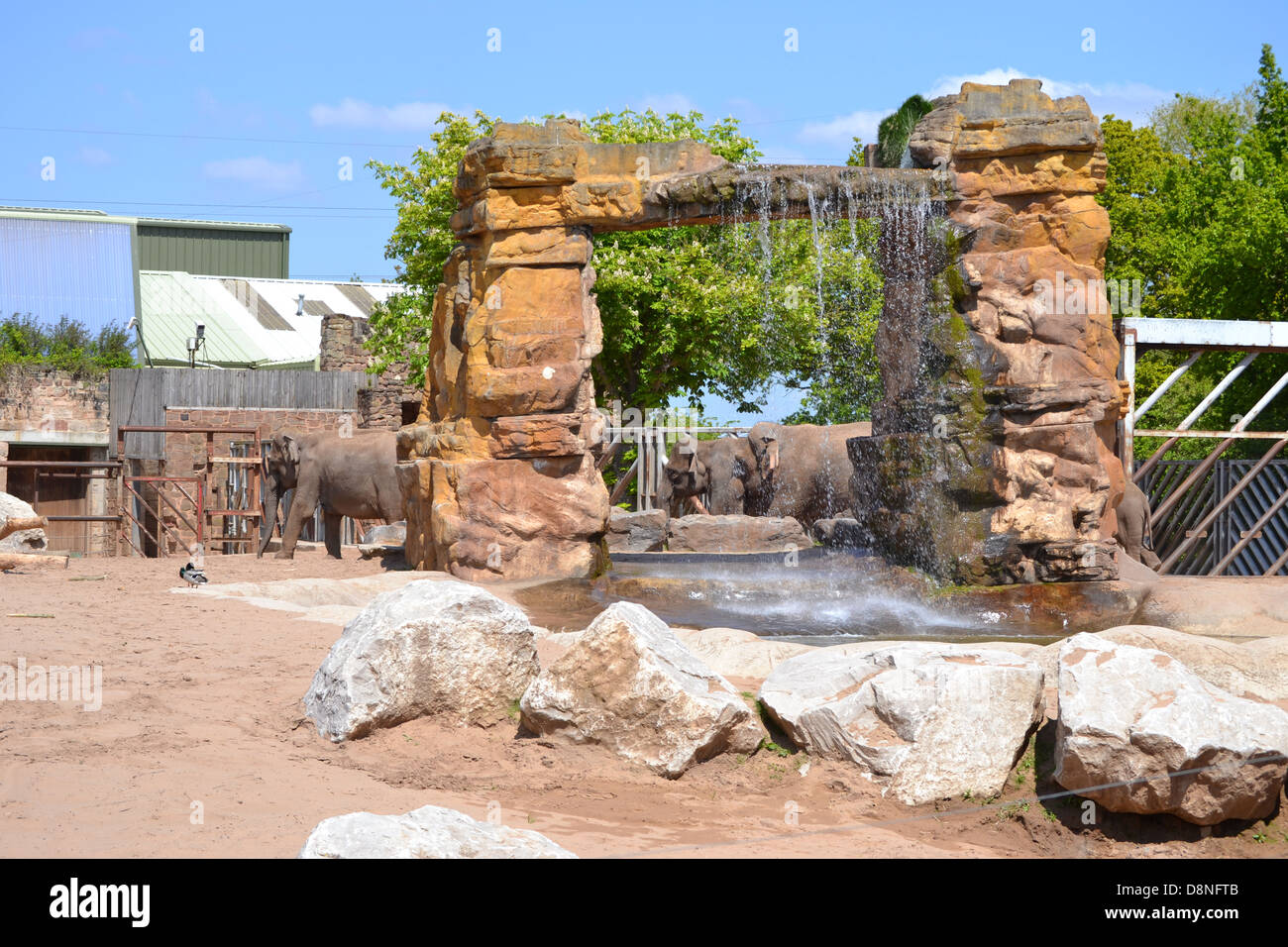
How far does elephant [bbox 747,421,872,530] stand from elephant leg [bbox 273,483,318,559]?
22.4 ft

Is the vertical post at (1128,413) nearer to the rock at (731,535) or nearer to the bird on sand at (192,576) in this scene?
the rock at (731,535)

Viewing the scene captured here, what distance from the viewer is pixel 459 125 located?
2325 cm

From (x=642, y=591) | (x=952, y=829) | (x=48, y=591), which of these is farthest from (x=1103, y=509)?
(x=48, y=591)

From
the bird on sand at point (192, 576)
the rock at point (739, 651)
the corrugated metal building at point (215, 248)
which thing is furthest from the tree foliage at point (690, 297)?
the corrugated metal building at point (215, 248)

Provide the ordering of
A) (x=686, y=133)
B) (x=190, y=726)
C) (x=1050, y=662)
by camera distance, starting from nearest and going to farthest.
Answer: (x=190, y=726) < (x=1050, y=662) < (x=686, y=133)

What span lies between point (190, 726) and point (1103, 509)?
786 centimetres

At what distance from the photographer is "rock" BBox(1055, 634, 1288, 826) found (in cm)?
477

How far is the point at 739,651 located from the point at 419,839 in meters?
4.07

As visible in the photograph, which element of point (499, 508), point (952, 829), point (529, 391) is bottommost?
point (952, 829)

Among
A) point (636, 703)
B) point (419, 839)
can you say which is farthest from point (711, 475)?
point (419, 839)

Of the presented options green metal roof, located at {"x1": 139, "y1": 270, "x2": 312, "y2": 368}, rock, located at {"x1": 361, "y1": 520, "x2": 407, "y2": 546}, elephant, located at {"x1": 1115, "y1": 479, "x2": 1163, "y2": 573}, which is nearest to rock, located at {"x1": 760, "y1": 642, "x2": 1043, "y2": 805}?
elephant, located at {"x1": 1115, "y1": 479, "x2": 1163, "y2": 573}

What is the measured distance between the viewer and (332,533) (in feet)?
54.2

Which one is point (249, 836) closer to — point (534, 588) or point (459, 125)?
point (534, 588)

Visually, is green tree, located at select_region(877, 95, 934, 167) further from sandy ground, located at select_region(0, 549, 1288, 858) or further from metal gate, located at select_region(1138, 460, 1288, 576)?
sandy ground, located at select_region(0, 549, 1288, 858)
